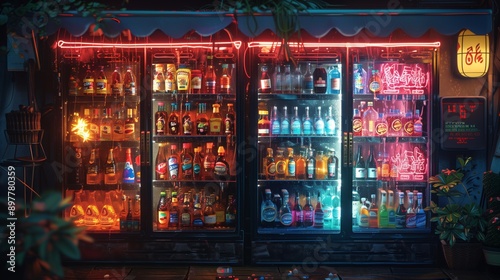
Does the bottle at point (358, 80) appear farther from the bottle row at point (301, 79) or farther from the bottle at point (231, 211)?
the bottle at point (231, 211)

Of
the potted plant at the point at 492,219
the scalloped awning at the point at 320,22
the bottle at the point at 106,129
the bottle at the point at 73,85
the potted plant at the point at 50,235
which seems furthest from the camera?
the bottle at the point at 106,129

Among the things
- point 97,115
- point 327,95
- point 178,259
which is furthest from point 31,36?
point 327,95

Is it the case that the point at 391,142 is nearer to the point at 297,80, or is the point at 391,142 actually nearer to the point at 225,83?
the point at 297,80

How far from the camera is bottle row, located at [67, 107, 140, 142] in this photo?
6383 millimetres

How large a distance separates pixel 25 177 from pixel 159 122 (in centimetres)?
168

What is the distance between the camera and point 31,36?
572 centimetres

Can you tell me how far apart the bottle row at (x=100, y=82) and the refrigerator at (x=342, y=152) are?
4.90ft

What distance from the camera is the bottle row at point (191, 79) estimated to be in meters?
6.32

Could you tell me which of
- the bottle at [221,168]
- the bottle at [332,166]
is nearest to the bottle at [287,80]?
the bottle at [332,166]

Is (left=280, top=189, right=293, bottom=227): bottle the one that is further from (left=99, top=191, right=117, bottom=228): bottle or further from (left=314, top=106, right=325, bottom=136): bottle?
(left=99, top=191, right=117, bottom=228): bottle

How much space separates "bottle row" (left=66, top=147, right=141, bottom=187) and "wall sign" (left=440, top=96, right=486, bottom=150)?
352cm

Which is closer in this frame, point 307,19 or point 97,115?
Answer: point 307,19

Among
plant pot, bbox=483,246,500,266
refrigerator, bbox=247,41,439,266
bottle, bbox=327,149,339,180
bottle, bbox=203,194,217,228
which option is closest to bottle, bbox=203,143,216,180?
bottle, bbox=203,194,217,228

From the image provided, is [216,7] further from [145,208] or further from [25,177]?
[25,177]
